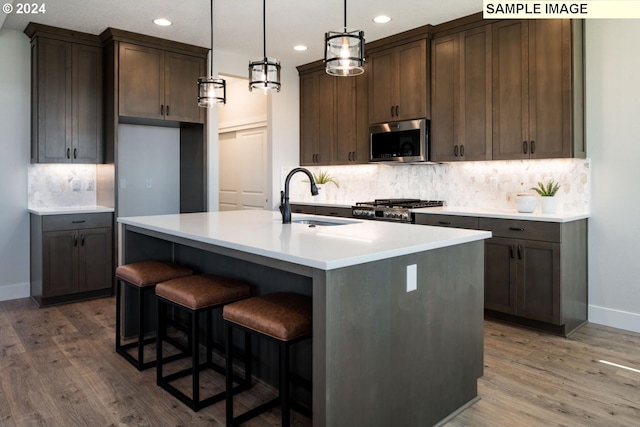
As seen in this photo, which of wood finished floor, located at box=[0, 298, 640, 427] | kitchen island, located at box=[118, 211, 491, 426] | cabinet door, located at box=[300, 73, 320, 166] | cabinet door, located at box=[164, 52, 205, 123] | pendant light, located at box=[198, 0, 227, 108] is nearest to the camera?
kitchen island, located at box=[118, 211, 491, 426]

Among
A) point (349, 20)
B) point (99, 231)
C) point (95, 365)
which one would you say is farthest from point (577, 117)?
point (99, 231)

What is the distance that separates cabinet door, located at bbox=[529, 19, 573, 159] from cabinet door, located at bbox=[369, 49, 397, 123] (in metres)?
1.45

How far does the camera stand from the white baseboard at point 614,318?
364 centimetres

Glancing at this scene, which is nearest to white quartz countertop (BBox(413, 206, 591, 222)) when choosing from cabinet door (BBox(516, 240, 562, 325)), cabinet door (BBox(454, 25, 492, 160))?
cabinet door (BBox(516, 240, 562, 325))

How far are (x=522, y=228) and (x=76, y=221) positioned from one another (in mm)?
4043

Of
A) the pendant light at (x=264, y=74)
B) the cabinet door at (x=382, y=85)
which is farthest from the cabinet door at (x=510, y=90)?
the pendant light at (x=264, y=74)

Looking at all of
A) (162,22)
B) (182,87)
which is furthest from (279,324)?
(182,87)

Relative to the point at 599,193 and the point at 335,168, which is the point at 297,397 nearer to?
the point at 599,193

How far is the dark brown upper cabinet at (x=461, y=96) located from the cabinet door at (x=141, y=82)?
286cm

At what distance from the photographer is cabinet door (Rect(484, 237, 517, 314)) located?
3734mm

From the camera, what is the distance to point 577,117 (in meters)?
3.68

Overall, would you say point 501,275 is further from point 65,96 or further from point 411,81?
point 65,96

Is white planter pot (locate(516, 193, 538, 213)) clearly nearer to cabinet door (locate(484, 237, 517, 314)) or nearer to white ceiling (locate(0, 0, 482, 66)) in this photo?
cabinet door (locate(484, 237, 517, 314))

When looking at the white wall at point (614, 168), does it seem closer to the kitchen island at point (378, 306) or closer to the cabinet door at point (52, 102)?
the kitchen island at point (378, 306)
